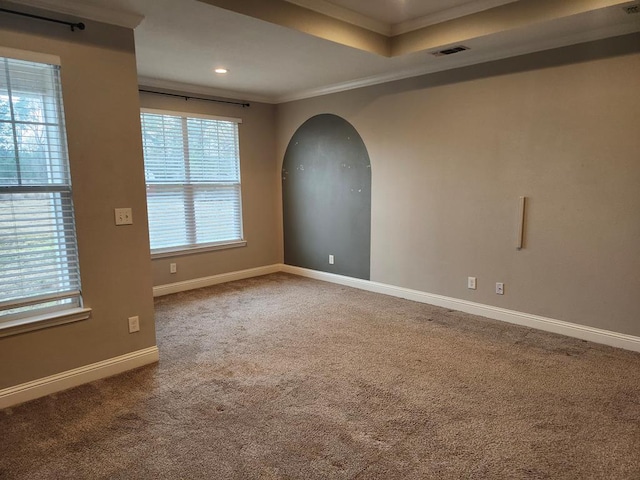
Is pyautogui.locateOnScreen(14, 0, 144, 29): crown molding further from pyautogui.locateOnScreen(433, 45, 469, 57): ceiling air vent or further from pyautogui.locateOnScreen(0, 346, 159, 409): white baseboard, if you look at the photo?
pyautogui.locateOnScreen(433, 45, 469, 57): ceiling air vent

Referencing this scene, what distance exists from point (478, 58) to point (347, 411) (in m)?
3.28

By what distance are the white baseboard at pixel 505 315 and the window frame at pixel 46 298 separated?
123 inches

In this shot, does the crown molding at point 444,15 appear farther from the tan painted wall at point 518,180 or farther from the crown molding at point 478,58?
the tan painted wall at point 518,180

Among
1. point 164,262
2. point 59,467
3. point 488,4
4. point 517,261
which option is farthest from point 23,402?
point 488,4

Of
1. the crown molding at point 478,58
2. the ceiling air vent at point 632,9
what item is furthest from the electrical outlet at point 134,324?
the ceiling air vent at point 632,9

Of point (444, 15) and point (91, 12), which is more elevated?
point (444, 15)

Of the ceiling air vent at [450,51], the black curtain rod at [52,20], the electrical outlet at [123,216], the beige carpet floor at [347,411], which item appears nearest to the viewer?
the beige carpet floor at [347,411]

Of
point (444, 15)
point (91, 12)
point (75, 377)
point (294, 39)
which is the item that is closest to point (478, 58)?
point (444, 15)

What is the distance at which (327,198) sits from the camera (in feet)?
17.3

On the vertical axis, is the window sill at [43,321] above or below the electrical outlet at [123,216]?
below

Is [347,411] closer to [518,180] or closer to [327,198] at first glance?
[518,180]

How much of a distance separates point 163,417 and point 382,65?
360cm

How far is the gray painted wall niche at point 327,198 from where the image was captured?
4.91m

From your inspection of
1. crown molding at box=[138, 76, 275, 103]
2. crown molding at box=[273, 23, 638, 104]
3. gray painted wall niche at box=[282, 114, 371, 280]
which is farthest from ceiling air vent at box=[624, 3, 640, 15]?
crown molding at box=[138, 76, 275, 103]
